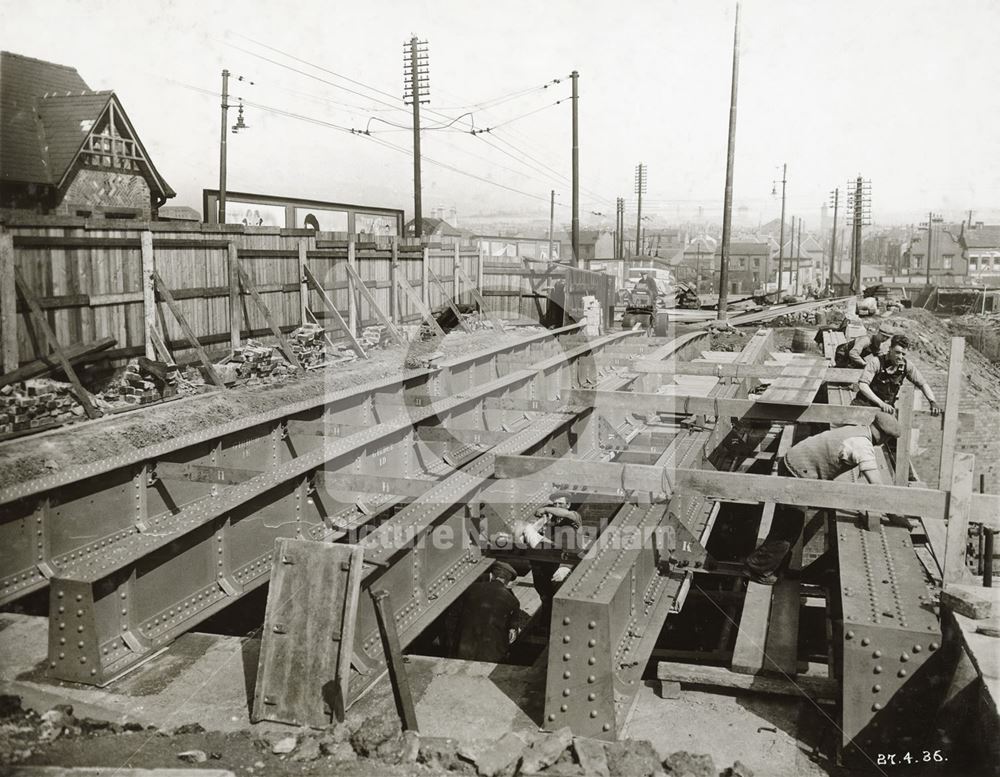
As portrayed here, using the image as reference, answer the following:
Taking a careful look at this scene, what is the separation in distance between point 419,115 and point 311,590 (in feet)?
83.1

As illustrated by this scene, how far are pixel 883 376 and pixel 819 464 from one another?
308 cm

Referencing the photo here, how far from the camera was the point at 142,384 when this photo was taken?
1073 centimetres

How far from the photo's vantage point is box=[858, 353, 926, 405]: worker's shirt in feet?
30.6

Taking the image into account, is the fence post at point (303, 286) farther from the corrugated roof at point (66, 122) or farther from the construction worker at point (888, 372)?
the corrugated roof at point (66, 122)

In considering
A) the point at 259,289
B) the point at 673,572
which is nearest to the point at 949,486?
the point at 673,572

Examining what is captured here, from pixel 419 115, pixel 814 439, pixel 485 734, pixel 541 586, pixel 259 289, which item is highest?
pixel 419 115

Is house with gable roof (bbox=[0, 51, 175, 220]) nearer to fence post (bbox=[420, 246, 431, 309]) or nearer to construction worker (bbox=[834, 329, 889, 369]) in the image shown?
fence post (bbox=[420, 246, 431, 309])

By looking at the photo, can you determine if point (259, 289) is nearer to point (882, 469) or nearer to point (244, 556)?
point (244, 556)

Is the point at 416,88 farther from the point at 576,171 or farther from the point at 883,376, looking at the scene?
the point at 883,376

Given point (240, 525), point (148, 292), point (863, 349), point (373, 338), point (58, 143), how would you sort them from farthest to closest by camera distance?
point (58, 143) → point (373, 338) → point (148, 292) → point (863, 349) → point (240, 525)

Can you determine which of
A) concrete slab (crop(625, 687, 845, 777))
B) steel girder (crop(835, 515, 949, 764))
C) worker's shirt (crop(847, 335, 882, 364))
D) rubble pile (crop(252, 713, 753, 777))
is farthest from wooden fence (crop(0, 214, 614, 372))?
steel girder (crop(835, 515, 949, 764))

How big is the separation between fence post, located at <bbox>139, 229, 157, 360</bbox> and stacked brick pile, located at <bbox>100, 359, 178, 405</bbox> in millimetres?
327

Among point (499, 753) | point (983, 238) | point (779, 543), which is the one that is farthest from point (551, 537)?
point (983, 238)

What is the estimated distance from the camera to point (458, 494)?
6270 millimetres
